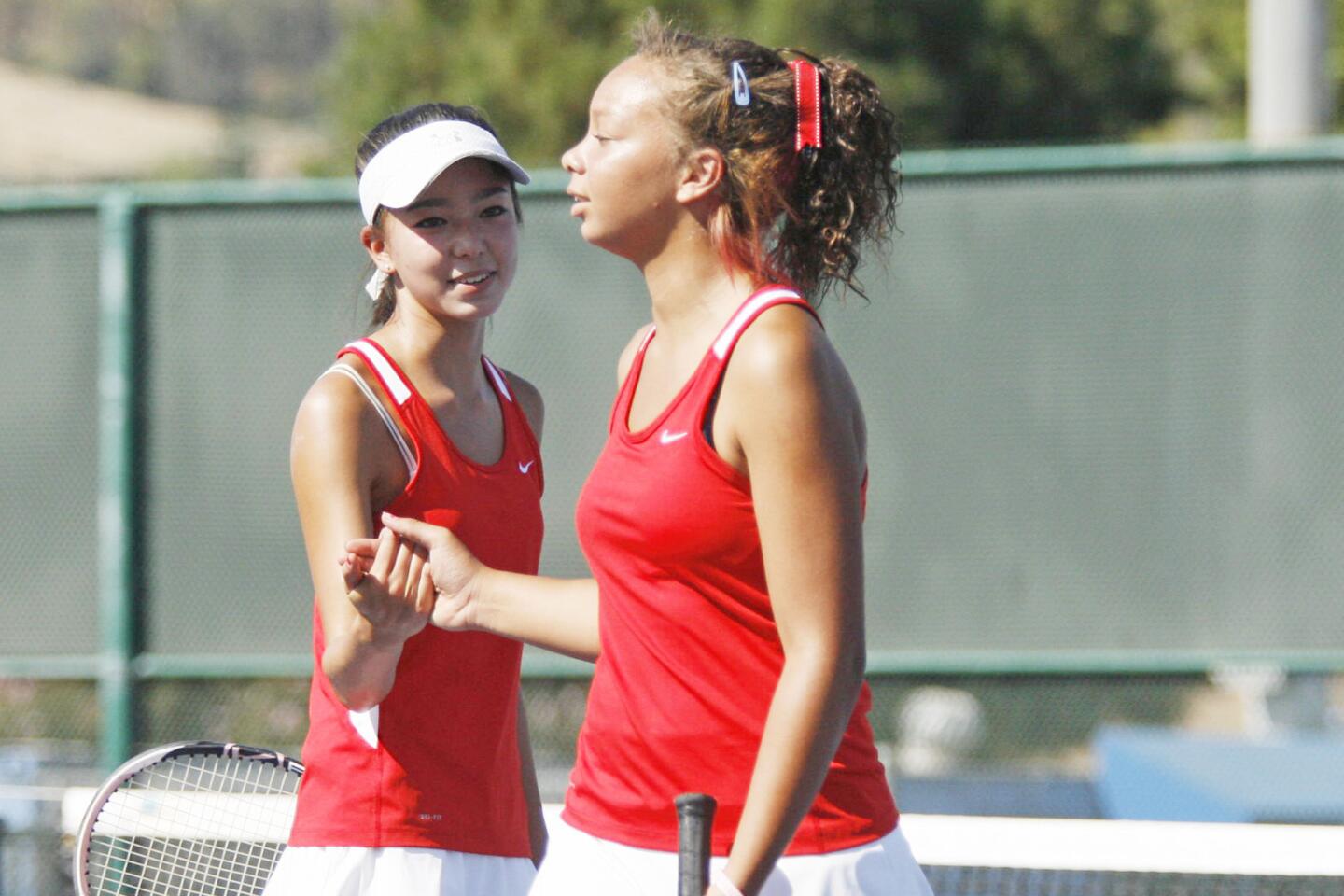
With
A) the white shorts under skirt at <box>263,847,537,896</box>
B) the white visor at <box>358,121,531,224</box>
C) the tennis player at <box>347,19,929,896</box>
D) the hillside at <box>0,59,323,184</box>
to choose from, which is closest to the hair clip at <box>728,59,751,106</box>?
the tennis player at <box>347,19,929,896</box>

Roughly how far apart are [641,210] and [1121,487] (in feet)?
11.3

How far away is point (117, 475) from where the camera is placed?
5.75 meters

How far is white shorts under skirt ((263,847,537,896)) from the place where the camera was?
2.69m

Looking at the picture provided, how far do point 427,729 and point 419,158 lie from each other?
85 cm

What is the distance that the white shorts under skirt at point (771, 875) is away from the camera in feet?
7.15

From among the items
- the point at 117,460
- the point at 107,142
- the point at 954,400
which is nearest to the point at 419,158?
the point at 954,400

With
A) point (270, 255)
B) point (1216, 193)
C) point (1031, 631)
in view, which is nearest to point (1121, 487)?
point (1031, 631)

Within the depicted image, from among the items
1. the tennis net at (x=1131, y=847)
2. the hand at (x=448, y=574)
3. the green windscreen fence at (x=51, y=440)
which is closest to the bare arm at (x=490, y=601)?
the hand at (x=448, y=574)

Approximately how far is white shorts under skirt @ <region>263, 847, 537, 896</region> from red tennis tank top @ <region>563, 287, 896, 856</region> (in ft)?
1.64

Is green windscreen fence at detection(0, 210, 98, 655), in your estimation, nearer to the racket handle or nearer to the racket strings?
the racket strings

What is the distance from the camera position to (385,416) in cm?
267

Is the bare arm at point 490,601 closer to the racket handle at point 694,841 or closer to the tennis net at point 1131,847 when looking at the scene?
the racket handle at point 694,841

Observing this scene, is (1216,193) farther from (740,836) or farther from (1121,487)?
(740,836)

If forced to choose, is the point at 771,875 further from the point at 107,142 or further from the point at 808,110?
the point at 107,142
